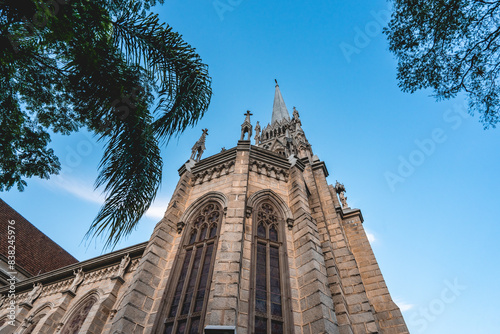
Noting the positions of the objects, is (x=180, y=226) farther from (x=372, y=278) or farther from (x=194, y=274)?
(x=372, y=278)

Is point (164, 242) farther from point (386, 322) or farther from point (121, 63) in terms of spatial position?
point (386, 322)

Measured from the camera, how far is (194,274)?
27.0 ft

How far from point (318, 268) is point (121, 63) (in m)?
6.94

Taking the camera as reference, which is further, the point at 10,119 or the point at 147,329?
the point at 147,329

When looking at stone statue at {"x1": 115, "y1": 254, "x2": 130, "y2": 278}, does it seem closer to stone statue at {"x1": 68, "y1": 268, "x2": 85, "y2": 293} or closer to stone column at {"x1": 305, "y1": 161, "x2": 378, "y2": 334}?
stone statue at {"x1": 68, "y1": 268, "x2": 85, "y2": 293}

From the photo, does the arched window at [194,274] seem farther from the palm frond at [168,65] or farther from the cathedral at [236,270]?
the palm frond at [168,65]

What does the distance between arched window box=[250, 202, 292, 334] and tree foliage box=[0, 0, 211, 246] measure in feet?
13.1

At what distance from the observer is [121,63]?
5.26 meters

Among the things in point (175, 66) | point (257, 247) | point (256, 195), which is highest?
point (256, 195)

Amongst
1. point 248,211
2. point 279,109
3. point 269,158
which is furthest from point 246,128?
point 279,109

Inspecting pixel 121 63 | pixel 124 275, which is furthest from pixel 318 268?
pixel 124 275

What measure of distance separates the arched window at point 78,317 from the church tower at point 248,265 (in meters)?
5.70

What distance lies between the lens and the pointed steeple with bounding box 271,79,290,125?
41269mm

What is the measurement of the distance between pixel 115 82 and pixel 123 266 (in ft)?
35.5
